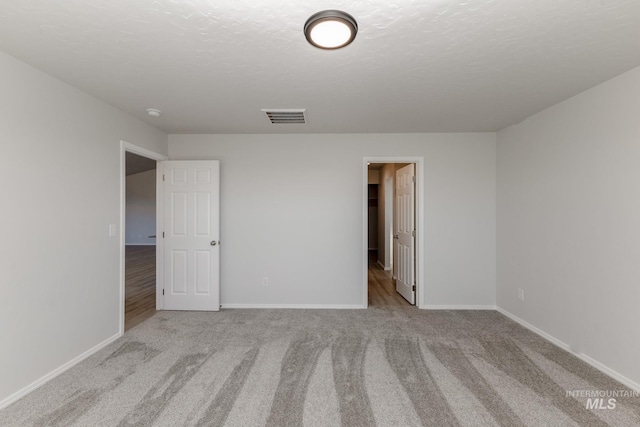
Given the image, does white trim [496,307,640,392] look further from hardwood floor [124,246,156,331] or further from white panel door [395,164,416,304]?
hardwood floor [124,246,156,331]

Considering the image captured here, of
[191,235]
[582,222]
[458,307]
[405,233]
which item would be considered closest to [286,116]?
[191,235]

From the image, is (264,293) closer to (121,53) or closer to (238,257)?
(238,257)

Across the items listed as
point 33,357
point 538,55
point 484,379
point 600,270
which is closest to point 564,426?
point 484,379

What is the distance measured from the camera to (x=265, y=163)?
150 inches

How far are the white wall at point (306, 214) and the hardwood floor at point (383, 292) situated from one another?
405 mm

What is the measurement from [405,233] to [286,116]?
248 centimetres

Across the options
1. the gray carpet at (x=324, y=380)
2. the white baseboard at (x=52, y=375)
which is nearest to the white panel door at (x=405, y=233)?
the gray carpet at (x=324, y=380)

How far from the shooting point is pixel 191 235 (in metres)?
3.69

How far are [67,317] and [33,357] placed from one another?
13.3 inches

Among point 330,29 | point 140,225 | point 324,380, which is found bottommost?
point 324,380

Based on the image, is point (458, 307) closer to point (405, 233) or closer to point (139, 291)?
point (405, 233)

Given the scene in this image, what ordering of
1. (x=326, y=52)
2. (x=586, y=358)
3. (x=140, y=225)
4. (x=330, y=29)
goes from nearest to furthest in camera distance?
1. (x=330, y=29)
2. (x=326, y=52)
3. (x=586, y=358)
4. (x=140, y=225)

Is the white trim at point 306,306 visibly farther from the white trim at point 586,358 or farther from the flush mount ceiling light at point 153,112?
the flush mount ceiling light at point 153,112

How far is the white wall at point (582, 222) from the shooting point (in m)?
2.13
